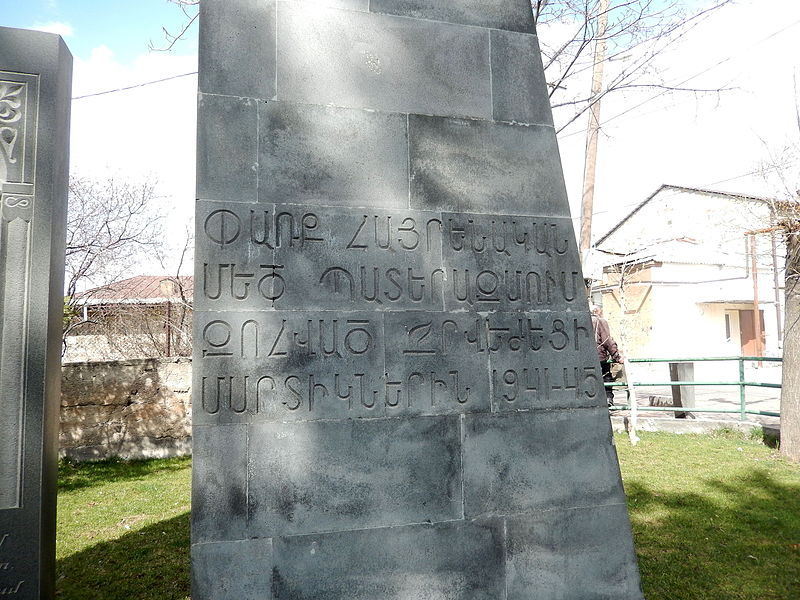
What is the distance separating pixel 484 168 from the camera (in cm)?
385

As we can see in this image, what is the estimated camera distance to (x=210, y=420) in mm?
3195

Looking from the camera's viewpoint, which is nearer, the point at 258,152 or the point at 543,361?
the point at 258,152

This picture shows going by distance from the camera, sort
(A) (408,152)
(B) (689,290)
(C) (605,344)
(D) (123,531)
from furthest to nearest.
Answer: (B) (689,290) < (C) (605,344) < (D) (123,531) < (A) (408,152)

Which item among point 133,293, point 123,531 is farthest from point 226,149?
point 133,293

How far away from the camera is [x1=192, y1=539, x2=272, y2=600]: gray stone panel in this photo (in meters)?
3.09

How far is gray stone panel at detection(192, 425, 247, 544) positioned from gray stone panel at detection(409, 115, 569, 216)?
1.69 meters

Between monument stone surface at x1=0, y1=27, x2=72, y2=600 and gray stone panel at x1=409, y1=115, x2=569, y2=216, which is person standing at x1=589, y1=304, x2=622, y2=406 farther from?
monument stone surface at x1=0, y1=27, x2=72, y2=600

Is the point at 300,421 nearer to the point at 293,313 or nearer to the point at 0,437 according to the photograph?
the point at 293,313

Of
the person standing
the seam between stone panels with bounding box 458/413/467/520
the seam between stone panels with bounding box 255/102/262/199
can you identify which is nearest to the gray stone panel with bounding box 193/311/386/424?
the seam between stone panels with bounding box 458/413/467/520

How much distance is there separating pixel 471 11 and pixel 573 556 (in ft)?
11.1

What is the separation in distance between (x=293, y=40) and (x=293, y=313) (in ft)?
5.18

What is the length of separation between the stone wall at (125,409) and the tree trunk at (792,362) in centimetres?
847

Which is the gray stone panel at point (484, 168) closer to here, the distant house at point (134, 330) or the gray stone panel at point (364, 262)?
the gray stone panel at point (364, 262)

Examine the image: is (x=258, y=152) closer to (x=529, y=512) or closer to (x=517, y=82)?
(x=517, y=82)
